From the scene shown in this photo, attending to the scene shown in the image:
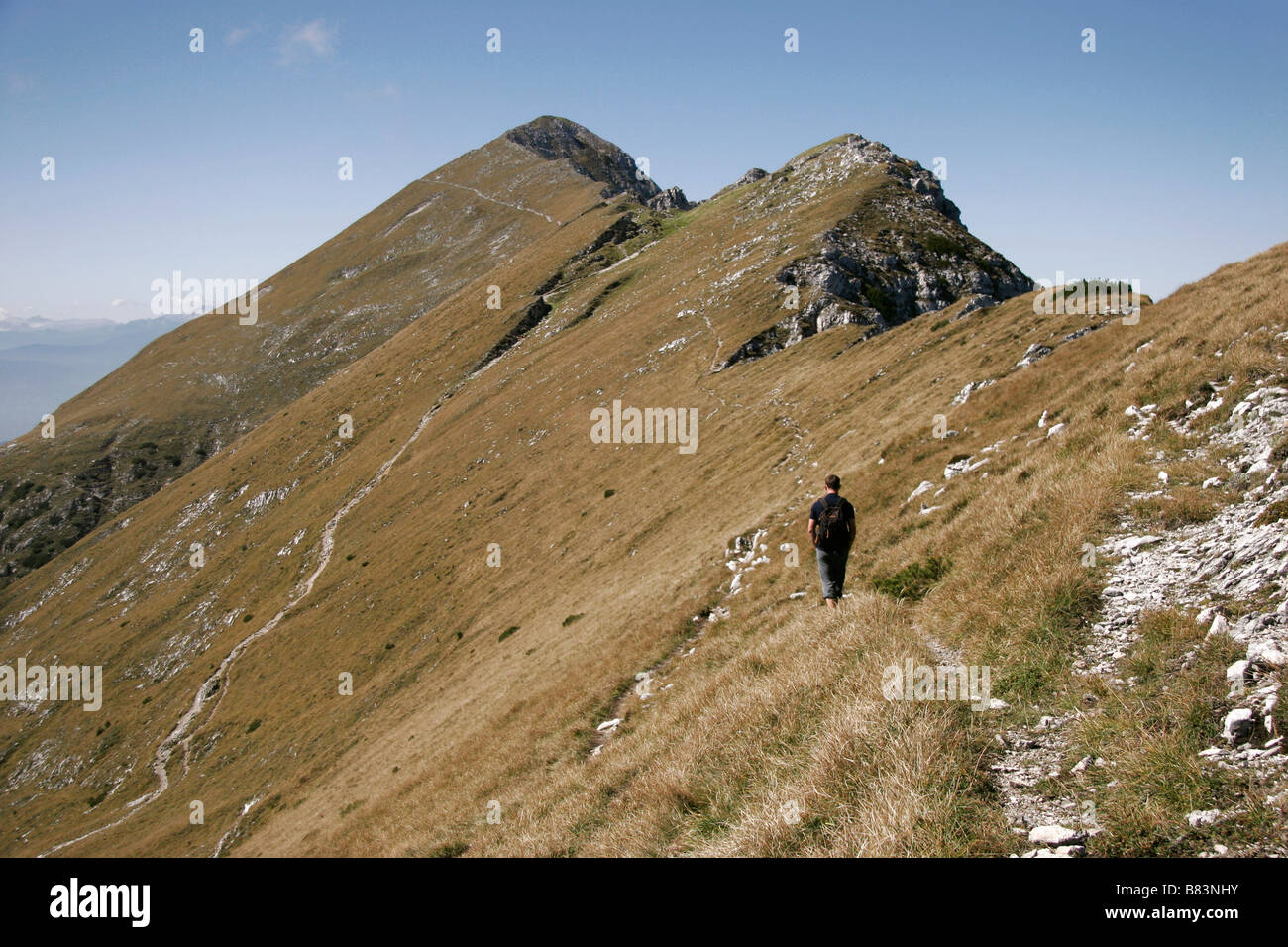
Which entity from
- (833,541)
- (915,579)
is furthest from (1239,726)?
(833,541)

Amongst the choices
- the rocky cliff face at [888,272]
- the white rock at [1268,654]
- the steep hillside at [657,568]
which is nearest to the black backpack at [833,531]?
the steep hillside at [657,568]

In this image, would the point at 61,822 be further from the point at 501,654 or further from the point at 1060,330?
the point at 1060,330

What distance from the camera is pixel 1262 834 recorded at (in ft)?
14.9

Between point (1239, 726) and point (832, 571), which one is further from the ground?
point (832, 571)

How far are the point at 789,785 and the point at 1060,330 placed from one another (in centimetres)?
2721

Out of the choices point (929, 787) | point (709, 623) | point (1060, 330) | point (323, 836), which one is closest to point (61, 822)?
point (323, 836)

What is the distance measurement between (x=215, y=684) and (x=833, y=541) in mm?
73598

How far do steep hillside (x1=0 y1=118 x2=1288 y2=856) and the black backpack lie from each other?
1.49m

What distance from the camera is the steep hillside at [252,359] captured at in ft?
431

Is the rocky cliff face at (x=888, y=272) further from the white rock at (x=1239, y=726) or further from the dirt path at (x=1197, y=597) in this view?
the white rock at (x=1239, y=726)

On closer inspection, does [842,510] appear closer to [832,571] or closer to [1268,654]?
[832,571]

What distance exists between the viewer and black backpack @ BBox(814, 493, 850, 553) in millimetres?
13133

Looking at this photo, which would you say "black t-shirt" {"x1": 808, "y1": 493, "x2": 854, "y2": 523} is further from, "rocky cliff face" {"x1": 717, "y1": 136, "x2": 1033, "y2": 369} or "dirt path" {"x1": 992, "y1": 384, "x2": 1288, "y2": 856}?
"rocky cliff face" {"x1": 717, "y1": 136, "x2": 1033, "y2": 369}

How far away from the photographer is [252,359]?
6339 inches
